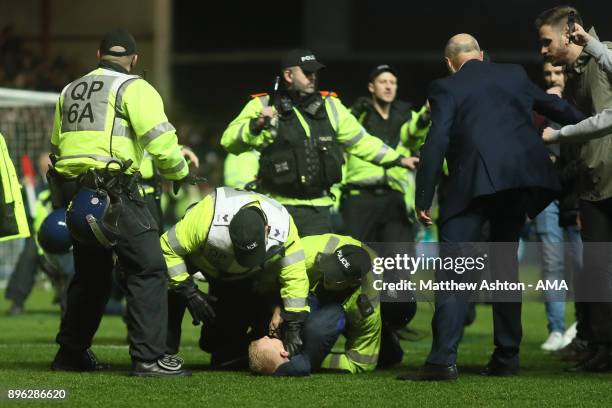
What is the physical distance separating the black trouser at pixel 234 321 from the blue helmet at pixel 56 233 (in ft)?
4.11

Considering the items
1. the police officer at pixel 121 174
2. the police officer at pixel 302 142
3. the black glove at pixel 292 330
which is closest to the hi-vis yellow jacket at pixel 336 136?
the police officer at pixel 302 142

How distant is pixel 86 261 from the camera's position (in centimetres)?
799

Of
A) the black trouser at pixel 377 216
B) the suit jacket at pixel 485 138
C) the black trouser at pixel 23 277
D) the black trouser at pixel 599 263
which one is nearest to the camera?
the suit jacket at pixel 485 138

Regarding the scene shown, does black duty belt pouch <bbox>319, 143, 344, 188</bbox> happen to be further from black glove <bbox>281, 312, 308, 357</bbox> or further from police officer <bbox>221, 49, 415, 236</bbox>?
black glove <bbox>281, 312, 308, 357</bbox>

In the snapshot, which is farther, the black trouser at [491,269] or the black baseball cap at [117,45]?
the black baseball cap at [117,45]

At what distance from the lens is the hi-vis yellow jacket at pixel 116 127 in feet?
25.5

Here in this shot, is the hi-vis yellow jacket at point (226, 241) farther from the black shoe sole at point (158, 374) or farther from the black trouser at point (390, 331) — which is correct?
the black trouser at point (390, 331)

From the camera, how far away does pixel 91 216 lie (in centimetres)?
758

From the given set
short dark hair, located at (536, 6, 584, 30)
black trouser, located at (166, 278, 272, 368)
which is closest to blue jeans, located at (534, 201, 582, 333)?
short dark hair, located at (536, 6, 584, 30)

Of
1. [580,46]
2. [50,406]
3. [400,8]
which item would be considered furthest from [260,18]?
[50,406]

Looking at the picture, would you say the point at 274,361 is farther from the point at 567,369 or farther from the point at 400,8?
the point at 400,8

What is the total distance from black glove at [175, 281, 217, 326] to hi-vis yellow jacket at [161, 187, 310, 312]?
6 cm

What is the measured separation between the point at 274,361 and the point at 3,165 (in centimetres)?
196

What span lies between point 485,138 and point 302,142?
2082 millimetres
